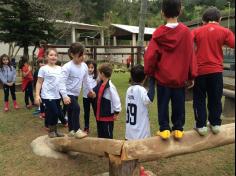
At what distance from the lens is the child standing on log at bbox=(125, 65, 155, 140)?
456 cm

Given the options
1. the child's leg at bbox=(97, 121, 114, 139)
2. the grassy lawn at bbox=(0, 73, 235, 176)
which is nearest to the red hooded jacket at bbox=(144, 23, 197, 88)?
the grassy lawn at bbox=(0, 73, 235, 176)

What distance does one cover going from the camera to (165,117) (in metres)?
4.10

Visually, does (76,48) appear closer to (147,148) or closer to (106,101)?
(106,101)

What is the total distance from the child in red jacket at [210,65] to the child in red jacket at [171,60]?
239 mm

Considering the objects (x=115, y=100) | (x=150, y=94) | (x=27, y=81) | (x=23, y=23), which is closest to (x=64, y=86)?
(x=115, y=100)

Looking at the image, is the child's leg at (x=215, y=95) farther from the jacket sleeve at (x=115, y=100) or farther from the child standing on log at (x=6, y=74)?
the child standing on log at (x=6, y=74)

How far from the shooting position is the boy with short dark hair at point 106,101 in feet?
17.5

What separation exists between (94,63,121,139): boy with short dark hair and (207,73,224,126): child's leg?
143cm

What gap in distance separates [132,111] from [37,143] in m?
1.96

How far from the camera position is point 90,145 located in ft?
15.4

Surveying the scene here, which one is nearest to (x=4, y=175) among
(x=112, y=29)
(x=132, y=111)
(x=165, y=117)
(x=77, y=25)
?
(x=132, y=111)

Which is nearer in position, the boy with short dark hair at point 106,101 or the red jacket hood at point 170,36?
the red jacket hood at point 170,36

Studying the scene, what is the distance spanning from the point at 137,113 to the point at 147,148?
551 millimetres

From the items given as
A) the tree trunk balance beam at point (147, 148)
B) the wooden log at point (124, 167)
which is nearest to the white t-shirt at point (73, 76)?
the tree trunk balance beam at point (147, 148)
